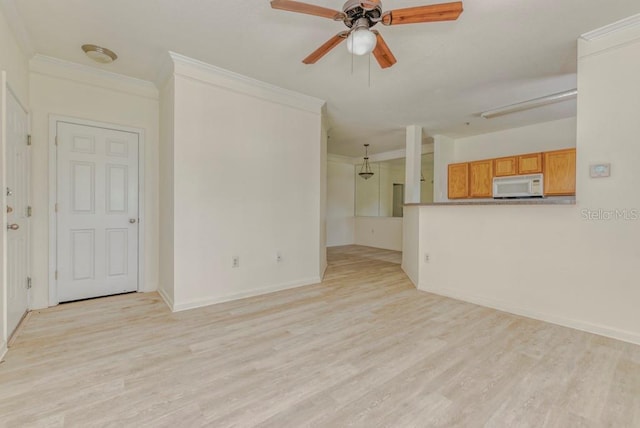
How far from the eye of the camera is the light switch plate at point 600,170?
2.43 metres

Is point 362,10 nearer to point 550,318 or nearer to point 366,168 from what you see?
point 550,318

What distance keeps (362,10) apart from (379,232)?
6.66 metres

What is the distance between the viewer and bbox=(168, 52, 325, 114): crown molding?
2.94 m

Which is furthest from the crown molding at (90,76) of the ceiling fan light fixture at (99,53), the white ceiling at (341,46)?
the ceiling fan light fixture at (99,53)

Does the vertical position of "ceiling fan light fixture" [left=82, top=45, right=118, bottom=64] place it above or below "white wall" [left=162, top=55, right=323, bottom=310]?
above

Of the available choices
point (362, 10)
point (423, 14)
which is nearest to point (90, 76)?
point (362, 10)

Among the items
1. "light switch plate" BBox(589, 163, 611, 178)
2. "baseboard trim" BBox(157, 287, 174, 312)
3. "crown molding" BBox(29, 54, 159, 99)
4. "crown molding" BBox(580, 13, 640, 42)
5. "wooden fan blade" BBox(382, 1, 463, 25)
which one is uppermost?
"crown molding" BBox(580, 13, 640, 42)

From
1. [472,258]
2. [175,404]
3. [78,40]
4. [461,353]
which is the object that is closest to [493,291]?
[472,258]

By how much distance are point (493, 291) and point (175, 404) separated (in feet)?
10.6

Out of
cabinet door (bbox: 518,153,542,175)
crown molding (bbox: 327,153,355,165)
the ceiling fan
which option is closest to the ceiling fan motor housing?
the ceiling fan

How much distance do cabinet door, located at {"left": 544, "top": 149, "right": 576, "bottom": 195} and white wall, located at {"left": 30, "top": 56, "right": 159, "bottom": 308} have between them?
5.75 m

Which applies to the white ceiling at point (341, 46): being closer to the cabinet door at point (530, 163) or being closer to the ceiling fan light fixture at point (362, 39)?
the ceiling fan light fixture at point (362, 39)

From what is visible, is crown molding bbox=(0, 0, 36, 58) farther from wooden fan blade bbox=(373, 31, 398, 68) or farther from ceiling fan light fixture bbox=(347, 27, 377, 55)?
wooden fan blade bbox=(373, 31, 398, 68)

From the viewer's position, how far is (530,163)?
180 inches
